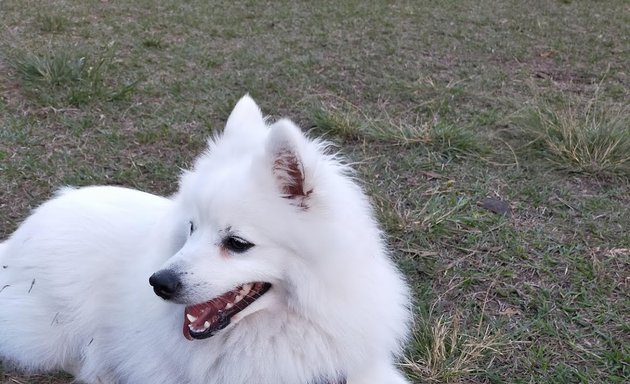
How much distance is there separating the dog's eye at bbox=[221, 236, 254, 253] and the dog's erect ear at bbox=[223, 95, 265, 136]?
0.45 metres

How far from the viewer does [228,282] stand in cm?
179

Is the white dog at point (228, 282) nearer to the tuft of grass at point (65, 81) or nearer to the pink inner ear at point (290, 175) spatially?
the pink inner ear at point (290, 175)

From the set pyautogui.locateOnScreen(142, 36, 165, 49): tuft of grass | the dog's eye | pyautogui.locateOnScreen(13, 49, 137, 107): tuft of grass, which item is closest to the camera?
the dog's eye

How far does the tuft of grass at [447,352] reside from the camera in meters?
2.45

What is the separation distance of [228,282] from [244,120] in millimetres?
628

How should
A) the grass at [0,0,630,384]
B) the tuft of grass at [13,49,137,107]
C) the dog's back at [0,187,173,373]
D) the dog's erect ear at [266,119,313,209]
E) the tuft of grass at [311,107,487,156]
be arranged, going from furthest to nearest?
the tuft of grass at [13,49,137,107]
the tuft of grass at [311,107,487,156]
the grass at [0,0,630,384]
the dog's back at [0,187,173,373]
the dog's erect ear at [266,119,313,209]

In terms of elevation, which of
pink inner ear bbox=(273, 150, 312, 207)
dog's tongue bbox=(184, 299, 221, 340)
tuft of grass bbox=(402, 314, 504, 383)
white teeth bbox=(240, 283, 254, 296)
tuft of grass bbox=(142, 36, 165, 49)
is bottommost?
tuft of grass bbox=(402, 314, 504, 383)

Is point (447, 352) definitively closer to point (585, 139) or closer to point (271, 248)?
point (271, 248)

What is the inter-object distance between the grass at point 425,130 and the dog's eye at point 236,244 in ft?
3.41

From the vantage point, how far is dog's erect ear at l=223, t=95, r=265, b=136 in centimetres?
213

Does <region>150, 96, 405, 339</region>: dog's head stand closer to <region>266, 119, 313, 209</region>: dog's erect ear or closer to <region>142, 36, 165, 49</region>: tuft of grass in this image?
<region>266, 119, 313, 209</region>: dog's erect ear

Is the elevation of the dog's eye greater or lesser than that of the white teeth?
greater

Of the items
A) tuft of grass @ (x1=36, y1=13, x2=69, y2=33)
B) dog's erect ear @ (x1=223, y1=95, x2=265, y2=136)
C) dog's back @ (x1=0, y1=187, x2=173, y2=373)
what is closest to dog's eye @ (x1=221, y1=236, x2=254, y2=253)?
dog's erect ear @ (x1=223, y1=95, x2=265, y2=136)

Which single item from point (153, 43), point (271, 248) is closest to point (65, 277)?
point (271, 248)
